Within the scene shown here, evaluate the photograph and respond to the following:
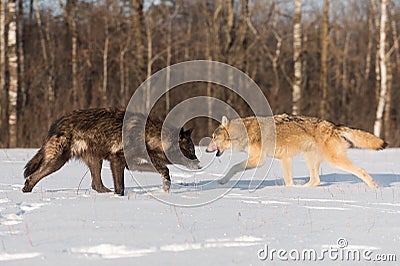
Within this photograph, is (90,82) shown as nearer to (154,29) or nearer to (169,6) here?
(154,29)

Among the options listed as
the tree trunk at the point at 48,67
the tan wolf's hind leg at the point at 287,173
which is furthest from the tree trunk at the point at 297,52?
the tan wolf's hind leg at the point at 287,173

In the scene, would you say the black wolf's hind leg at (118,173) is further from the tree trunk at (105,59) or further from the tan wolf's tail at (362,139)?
the tree trunk at (105,59)

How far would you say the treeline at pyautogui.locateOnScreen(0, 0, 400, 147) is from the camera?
20188 millimetres

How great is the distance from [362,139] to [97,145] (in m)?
3.97

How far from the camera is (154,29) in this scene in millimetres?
30984

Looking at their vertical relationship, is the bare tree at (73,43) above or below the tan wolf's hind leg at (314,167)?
above

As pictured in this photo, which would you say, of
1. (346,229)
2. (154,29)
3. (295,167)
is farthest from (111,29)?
(346,229)

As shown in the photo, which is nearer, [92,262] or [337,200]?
[92,262]

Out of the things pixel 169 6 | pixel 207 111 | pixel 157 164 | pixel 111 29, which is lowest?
pixel 157 164

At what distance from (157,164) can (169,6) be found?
1071 inches

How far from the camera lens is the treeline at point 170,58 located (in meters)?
20.2

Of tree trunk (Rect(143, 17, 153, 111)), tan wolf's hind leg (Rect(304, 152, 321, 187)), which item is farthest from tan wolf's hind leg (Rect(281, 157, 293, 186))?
tree trunk (Rect(143, 17, 153, 111))

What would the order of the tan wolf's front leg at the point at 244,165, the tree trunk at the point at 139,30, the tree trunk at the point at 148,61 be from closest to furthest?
1. the tan wolf's front leg at the point at 244,165
2. the tree trunk at the point at 139,30
3. the tree trunk at the point at 148,61

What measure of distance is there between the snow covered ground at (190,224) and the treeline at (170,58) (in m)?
11.1
